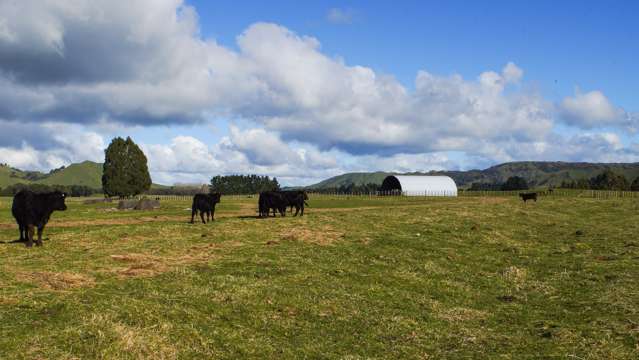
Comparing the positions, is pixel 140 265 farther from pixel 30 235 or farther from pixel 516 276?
pixel 516 276

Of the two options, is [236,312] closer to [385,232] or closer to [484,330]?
[484,330]

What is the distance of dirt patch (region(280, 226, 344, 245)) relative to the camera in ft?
91.6

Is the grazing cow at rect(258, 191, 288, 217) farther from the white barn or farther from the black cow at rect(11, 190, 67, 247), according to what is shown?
the white barn

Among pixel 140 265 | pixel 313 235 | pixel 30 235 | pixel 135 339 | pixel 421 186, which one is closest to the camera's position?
pixel 135 339

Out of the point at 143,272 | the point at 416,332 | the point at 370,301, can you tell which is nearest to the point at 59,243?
the point at 143,272

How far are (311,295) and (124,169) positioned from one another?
100426 mm

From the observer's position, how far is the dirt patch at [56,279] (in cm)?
1611

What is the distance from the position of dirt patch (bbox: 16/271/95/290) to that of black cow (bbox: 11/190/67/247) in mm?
7986

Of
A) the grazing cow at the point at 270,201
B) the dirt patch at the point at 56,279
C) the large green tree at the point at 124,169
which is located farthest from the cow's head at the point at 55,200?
the large green tree at the point at 124,169

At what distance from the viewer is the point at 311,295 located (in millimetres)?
17219

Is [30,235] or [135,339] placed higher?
[30,235]


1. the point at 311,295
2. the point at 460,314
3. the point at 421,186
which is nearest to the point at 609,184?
the point at 421,186

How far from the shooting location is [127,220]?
1681 inches

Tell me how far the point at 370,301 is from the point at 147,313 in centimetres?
768
